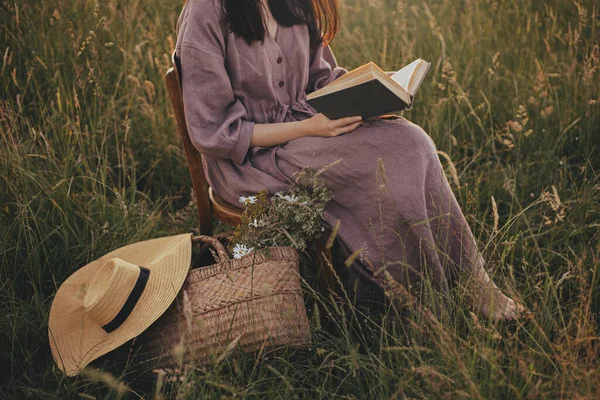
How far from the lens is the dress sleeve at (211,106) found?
7.22 feet

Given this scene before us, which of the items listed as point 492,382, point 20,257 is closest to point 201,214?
point 20,257

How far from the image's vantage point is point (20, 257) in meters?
2.58

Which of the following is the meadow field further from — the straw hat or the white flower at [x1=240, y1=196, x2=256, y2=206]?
the white flower at [x1=240, y1=196, x2=256, y2=206]

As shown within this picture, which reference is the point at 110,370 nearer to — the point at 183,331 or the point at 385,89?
the point at 183,331

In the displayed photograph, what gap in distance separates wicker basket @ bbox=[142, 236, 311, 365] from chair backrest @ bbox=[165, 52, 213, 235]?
0.46 metres

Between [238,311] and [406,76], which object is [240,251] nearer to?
[238,311]

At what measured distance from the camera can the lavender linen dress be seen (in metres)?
2.15

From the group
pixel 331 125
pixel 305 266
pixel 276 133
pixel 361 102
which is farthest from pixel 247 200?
pixel 305 266

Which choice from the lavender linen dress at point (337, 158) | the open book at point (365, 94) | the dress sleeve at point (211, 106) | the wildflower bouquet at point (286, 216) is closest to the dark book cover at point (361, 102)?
the open book at point (365, 94)

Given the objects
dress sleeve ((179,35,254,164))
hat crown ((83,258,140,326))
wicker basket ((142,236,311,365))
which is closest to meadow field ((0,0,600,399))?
wicker basket ((142,236,311,365))

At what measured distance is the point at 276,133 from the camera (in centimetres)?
Answer: 232

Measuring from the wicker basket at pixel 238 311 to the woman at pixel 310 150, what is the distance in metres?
0.32

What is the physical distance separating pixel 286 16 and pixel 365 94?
678mm

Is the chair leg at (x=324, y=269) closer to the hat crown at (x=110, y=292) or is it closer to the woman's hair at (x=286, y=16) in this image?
the hat crown at (x=110, y=292)
